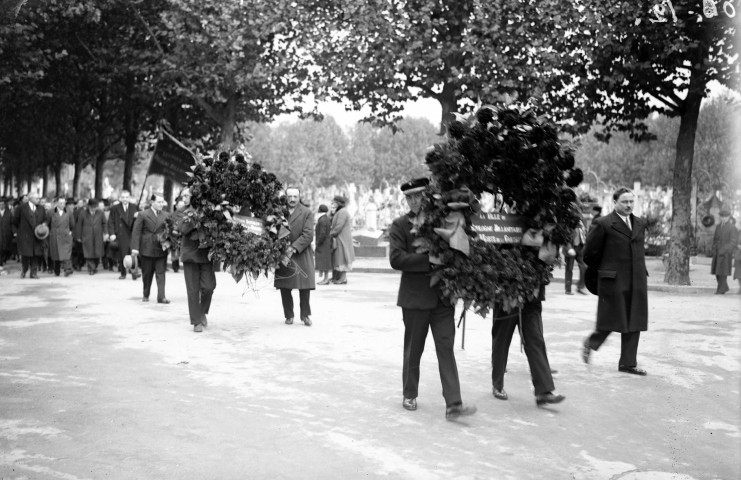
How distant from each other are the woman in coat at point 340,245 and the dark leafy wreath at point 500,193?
12.9 metres

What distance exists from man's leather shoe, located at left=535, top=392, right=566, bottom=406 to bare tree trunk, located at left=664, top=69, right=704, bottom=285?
48.3 ft

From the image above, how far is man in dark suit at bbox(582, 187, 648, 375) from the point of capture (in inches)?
361

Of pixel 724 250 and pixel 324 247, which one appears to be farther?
pixel 324 247

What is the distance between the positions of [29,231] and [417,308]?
17327 millimetres

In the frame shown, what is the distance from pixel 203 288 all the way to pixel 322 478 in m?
6.94

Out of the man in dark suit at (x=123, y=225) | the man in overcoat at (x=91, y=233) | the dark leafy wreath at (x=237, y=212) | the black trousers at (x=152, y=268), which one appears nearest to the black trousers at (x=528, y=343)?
the dark leafy wreath at (x=237, y=212)

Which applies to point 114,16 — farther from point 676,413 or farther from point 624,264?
point 676,413

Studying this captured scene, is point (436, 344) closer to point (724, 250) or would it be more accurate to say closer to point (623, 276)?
point (623, 276)

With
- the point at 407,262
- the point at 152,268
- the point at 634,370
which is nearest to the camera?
the point at 407,262

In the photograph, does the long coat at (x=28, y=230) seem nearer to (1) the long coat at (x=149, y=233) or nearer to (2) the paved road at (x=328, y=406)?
(1) the long coat at (x=149, y=233)

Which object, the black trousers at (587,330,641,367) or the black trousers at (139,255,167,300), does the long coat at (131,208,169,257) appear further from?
A: the black trousers at (587,330,641,367)

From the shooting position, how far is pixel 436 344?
7.33 m

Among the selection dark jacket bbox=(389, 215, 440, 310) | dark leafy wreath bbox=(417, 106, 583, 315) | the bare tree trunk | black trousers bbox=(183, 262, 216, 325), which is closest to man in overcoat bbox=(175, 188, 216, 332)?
black trousers bbox=(183, 262, 216, 325)

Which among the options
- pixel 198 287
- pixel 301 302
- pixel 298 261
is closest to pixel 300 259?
pixel 298 261
